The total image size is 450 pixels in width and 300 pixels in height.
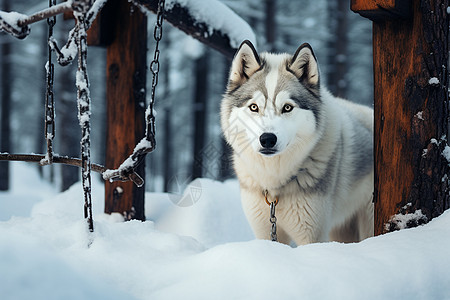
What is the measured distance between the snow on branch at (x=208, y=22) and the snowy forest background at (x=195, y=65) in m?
1.30

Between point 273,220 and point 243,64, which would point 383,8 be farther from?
point 273,220

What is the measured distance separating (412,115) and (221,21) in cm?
292

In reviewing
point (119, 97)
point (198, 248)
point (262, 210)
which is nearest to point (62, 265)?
point (198, 248)

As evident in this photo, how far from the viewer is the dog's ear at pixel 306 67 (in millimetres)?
3559

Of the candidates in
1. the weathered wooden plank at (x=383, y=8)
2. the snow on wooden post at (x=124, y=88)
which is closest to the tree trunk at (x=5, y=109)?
the snow on wooden post at (x=124, y=88)

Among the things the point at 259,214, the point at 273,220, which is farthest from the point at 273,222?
the point at 259,214

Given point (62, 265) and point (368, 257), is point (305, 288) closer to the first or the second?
point (368, 257)

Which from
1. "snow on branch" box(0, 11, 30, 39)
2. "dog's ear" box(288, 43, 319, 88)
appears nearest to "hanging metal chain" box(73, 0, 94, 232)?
"snow on branch" box(0, 11, 30, 39)

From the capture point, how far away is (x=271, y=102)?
10.9 ft

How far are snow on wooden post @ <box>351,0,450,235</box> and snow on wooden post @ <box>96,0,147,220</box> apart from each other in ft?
7.97

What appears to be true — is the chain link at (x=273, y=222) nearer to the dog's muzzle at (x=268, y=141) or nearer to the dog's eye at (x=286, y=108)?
the dog's muzzle at (x=268, y=141)

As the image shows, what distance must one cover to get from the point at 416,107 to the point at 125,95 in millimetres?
2797

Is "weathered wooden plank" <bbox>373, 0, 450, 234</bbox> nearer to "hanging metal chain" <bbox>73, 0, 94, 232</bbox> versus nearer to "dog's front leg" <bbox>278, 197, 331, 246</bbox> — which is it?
"dog's front leg" <bbox>278, 197, 331, 246</bbox>

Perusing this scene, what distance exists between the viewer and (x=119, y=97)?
4.38 meters
